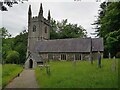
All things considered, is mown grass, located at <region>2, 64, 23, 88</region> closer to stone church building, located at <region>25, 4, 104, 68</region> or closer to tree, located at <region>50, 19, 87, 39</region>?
stone church building, located at <region>25, 4, 104, 68</region>

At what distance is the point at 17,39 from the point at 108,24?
56496 millimetres

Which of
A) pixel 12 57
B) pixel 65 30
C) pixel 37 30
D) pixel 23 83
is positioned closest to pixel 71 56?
pixel 37 30

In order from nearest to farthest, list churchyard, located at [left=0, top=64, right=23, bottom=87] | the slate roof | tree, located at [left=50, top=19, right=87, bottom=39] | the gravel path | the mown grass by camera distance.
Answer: the gravel path
the mown grass
churchyard, located at [left=0, top=64, right=23, bottom=87]
the slate roof
tree, located at [left=50, top=19, right=87, bottom=39]

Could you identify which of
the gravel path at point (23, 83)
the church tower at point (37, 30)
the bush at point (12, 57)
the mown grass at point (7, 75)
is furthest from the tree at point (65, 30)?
the gravel path at point (23, 83)

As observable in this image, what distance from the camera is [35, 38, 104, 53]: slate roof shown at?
5425cm

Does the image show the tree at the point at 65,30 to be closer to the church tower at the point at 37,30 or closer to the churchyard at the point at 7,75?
the church tower at the point at 37,30

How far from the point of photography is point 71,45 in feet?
189

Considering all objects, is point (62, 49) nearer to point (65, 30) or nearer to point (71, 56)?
point (71, 56)

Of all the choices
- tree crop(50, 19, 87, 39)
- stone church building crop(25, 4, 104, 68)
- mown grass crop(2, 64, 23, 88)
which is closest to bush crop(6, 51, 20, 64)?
stone church building crop(25, 4, 104, 68)

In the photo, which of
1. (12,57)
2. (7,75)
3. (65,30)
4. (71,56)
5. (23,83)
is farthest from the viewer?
(65,30)

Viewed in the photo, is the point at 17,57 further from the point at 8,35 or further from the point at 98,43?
the point at 98,43

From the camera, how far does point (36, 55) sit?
57719 millimetres

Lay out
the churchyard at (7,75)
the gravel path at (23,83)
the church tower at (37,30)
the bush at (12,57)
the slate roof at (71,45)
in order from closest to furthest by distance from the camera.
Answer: the gravel path at (23,83), the churchyard at (7,75), the slate roof at (71,45), the bush at (12,57), the church tower at (37,30)

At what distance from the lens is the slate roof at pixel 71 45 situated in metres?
54.2
